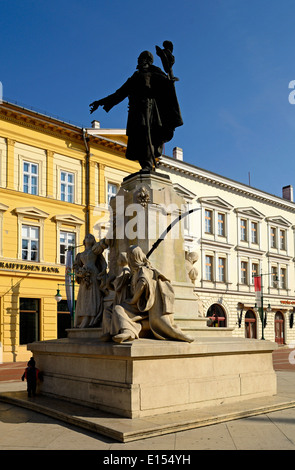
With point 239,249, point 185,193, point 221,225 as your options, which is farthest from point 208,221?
point 239,249

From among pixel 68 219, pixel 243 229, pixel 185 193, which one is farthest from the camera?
pixel 243 229

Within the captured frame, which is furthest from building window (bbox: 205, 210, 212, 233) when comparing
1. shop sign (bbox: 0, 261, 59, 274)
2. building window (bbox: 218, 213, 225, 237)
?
shop sign (bbox: 0, 261, 59, 274)

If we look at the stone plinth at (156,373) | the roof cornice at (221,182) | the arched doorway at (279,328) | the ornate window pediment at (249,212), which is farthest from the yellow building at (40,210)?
the arched doorway at (279,328)

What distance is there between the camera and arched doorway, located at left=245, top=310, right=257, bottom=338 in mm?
45375

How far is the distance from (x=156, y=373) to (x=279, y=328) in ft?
145

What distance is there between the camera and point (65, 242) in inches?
1280

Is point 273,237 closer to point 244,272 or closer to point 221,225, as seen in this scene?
point 244,272

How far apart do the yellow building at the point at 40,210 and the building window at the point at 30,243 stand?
0.06 m

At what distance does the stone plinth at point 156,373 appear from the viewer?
24.2 feet

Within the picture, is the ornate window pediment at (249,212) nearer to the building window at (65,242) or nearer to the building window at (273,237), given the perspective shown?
the building window at (273,237)

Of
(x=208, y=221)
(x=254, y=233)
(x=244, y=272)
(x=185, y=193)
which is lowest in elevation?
(x=244, y=272)

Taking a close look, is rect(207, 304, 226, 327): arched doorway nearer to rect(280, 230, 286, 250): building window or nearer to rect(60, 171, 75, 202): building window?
rect(280, 230, 286, 250): building window

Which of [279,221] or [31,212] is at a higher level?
[279,221]

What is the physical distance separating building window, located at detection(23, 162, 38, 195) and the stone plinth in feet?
73.3
